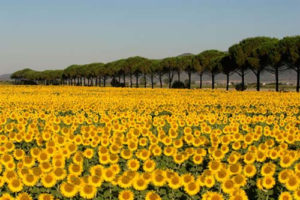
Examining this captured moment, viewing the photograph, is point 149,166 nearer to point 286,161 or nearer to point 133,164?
point 133,164

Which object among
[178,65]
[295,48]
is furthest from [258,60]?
[178,65]

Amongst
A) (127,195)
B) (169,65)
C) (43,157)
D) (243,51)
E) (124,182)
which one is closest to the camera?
(127,195)

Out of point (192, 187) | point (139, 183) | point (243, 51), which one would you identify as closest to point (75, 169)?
point (139, 183)

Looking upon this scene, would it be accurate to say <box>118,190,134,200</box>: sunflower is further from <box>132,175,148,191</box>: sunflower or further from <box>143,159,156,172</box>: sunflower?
<box>143,159,156,172</box>: sunflower

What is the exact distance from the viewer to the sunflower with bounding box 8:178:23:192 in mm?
5836

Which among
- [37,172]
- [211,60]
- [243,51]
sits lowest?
[37,172]

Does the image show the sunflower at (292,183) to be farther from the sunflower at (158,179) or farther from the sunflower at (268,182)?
the sunflower at (158,179)

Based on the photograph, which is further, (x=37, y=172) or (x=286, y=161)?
(x=286, y=161)

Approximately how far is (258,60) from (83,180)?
215ft

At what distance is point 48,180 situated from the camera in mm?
6051

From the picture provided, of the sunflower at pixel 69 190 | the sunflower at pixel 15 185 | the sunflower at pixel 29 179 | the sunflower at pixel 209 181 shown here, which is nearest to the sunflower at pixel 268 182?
the sunflower at pixel 209 181

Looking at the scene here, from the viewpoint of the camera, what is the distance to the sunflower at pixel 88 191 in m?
5.48

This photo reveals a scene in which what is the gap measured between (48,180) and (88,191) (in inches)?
32.8

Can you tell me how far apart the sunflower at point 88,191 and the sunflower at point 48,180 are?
2.21 ft
